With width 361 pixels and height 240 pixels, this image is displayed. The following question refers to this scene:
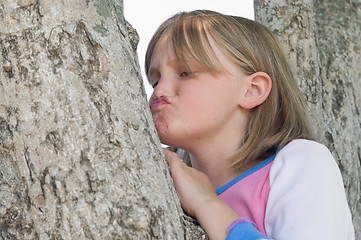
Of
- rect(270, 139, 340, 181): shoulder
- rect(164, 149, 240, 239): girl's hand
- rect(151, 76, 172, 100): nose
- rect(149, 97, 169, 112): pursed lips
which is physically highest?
rect(151, 76, 172, 100): nose

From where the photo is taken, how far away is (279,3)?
2648mm

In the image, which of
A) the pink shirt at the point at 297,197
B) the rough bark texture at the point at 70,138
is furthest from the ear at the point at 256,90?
the rough bark texture at the point at 70,138

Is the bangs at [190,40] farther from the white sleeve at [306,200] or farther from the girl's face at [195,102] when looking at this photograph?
the white sleeve at [306,200]

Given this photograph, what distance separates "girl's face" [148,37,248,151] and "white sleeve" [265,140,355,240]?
1.05 ft

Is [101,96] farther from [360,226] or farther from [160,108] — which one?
[360,226]

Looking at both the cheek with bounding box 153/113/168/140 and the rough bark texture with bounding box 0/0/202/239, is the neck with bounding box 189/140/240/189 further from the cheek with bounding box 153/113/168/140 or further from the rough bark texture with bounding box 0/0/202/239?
the rough bark texture with bounding box 0/0/202/239

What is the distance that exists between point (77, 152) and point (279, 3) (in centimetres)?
157

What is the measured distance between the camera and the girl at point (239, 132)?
1.71 metres

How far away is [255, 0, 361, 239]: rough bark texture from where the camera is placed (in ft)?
8.42

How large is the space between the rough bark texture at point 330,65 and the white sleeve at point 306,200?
0.74m

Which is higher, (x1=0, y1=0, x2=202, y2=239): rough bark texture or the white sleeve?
(x1=0, y1=0, x2=202, y2=239): rough bark texture

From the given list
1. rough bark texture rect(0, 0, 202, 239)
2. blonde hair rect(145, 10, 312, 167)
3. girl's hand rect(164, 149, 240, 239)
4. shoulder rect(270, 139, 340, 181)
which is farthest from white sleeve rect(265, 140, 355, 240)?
rough bark texture rect(0, 0, 202, 239)

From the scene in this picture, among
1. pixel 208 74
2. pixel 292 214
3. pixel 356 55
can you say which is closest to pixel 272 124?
pixel 208 74

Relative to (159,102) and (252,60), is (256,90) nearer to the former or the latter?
(252,60)
